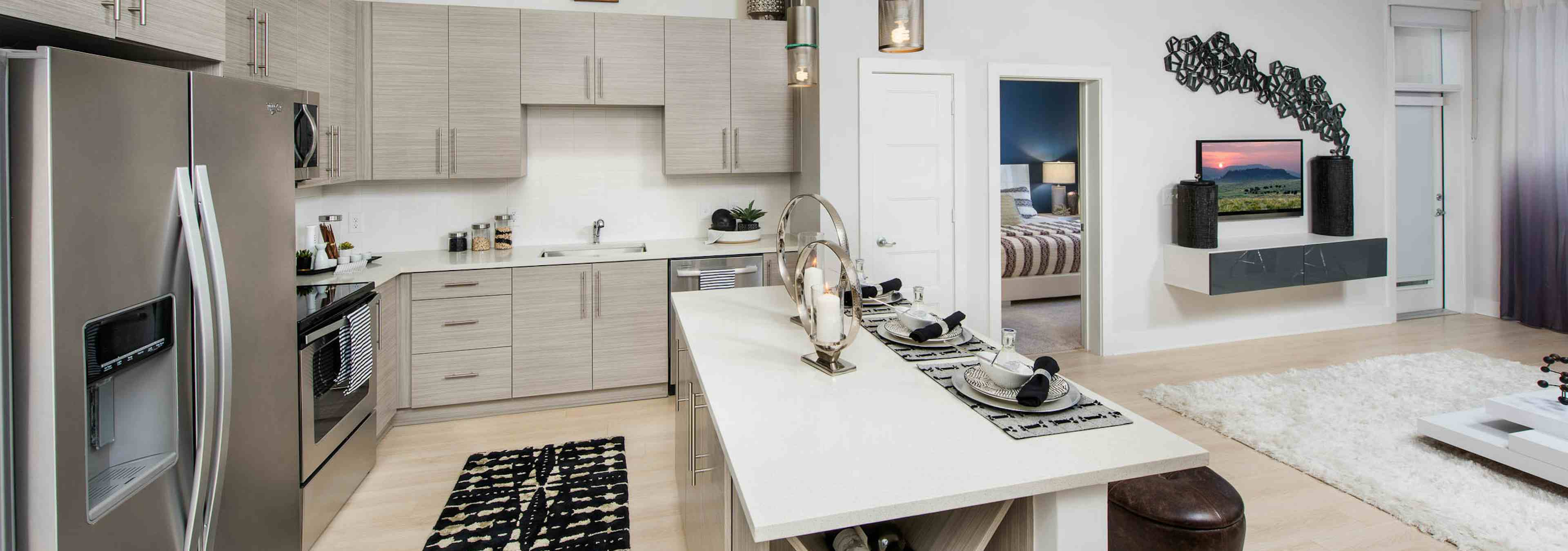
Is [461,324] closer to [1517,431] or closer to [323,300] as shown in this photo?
[323,300]

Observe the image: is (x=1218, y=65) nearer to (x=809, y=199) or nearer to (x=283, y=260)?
(x=809, y=199)

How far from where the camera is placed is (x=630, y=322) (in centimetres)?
389

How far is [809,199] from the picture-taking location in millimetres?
4465

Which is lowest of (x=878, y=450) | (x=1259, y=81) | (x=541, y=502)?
(x=541, y=502)

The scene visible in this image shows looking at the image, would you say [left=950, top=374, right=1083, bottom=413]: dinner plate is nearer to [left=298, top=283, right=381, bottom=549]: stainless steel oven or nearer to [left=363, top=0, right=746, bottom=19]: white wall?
[left=298, top=283, right=381, bottom=549]: stainless steel oven

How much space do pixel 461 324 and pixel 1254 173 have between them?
5.13 metres

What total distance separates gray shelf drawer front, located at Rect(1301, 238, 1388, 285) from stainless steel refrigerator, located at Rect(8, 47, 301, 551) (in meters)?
5.68

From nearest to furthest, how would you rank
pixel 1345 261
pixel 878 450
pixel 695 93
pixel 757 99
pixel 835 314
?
pixel 878 450 → pixel 835 314 → pixel 695 93 → pixel 757 99 → pixel 1345 261

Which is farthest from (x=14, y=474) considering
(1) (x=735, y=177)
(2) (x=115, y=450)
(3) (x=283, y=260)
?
(1) (x=735, y=177)

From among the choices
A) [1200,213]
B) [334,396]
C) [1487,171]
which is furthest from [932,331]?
[1487,171]

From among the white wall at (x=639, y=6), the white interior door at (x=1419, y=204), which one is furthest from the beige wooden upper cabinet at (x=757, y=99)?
the white interior door at (x=1419, y=204)

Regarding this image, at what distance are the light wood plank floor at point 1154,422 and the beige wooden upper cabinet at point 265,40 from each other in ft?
5.10

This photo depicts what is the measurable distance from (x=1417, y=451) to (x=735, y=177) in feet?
11.7

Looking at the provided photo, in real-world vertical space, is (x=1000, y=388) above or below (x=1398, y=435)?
above
